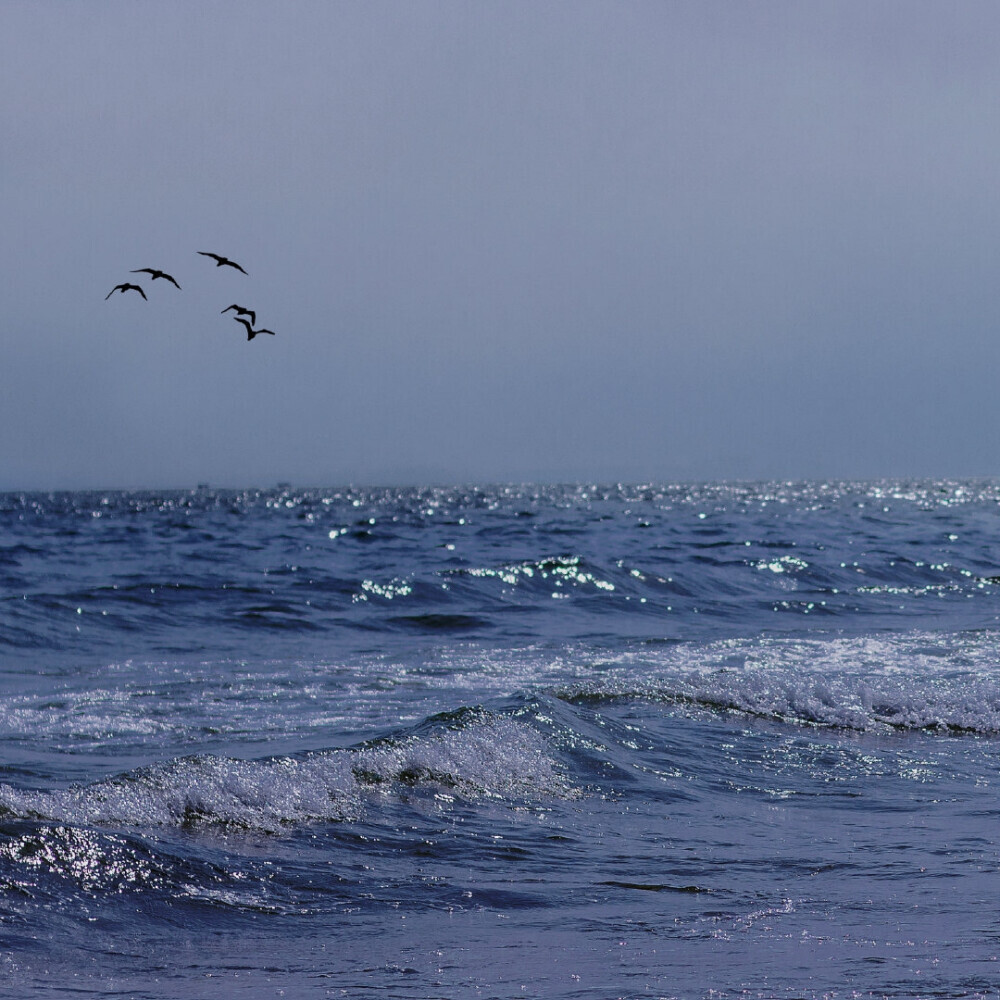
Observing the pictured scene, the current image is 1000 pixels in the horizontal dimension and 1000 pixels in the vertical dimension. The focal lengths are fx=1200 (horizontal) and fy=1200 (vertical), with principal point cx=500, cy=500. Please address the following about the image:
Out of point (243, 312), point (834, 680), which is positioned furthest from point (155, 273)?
point (834, 680)

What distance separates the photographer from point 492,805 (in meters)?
7.08

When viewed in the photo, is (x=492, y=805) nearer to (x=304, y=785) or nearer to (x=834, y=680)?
(x=304, y=785)

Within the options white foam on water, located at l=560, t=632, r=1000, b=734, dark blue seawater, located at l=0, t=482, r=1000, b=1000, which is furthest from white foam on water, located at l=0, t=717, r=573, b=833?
white foam on water, located at l=560, t=632, r=1000, b=734

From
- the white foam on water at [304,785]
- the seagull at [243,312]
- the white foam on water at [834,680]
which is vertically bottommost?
the white foam on water at [304,785]

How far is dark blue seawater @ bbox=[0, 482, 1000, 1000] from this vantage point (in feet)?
14.7

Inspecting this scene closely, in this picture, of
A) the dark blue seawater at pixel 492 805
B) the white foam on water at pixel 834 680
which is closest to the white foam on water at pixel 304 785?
the dark blue seawater at pixel 492 805

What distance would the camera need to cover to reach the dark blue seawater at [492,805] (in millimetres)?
4469

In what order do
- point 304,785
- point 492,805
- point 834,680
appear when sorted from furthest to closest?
point 834,680
point 492,805
point 304,785

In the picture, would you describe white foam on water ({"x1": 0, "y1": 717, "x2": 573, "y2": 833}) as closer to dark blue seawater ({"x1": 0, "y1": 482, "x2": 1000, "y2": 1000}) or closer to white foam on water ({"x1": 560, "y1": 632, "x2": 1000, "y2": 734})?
dark blue seawater ({"x1": 0, "y1": 482, "x2": 1000, "y2": 1000})

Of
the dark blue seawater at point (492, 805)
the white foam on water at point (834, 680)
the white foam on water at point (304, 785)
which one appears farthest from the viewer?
the white foam on water at point (834, 680)

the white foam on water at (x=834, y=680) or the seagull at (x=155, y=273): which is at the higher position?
the seagull at (x=155, y=273)

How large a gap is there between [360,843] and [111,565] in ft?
72.7

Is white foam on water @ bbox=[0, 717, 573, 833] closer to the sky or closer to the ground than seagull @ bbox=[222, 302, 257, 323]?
closer to the ground

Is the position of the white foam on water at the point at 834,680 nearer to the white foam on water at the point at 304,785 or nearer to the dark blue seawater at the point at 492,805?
the dark blue seawater at the point at 492,805
